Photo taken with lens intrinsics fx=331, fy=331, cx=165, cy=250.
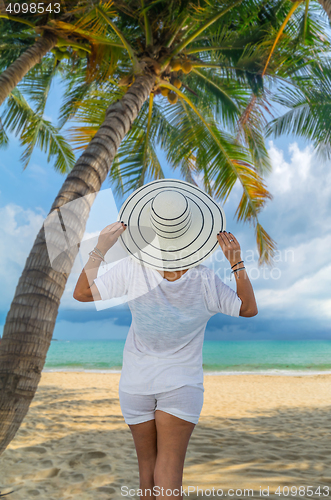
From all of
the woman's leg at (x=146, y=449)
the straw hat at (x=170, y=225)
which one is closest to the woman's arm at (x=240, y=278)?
the straw hat at (x=170, y=225)

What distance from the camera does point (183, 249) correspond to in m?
1.52

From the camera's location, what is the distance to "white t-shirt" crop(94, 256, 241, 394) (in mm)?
1320

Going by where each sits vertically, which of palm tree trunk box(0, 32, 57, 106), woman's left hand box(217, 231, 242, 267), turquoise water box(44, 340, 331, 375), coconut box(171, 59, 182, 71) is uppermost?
coconut box(171, 59, 182, 71)

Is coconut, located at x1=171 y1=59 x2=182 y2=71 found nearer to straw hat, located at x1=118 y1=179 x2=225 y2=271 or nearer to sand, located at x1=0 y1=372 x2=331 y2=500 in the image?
straw hat, located at x1=118 y1=179 x2=225 y2=271

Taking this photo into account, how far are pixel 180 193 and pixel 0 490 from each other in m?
3.13

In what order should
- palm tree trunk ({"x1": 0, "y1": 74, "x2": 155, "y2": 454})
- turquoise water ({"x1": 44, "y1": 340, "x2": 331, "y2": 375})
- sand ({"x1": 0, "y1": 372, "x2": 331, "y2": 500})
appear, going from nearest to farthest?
palm tree trunk ({"x1": 0, "y1": 74, "x2": 155, "y2": 454})
sand ({"x1": 0, "y1": 372, "x2": 331, "y2": 500})
turquoise water ({"x1": 44, "y1": 340, "x2": 331, "y2": 375})

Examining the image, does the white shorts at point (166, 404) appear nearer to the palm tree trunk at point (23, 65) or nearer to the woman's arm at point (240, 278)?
the woman's arm at point (240, 278)

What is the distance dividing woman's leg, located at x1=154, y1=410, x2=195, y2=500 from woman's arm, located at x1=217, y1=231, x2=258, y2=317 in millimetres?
506

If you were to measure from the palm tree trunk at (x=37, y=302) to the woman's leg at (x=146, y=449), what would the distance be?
132 centimetres

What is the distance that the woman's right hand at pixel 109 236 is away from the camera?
1446 mm

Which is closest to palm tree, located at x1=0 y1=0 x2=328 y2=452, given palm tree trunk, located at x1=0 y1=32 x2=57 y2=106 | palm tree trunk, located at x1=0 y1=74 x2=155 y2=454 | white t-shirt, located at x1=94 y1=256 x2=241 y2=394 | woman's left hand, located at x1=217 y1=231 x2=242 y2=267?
palm tree trunk, located at x1=0 y1=74 x2=155 y2=454

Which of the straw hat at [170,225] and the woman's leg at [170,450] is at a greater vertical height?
the straw hat at [170,225]

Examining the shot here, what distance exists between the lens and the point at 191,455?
3.89m

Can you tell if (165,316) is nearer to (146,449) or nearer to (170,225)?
(170,225)
